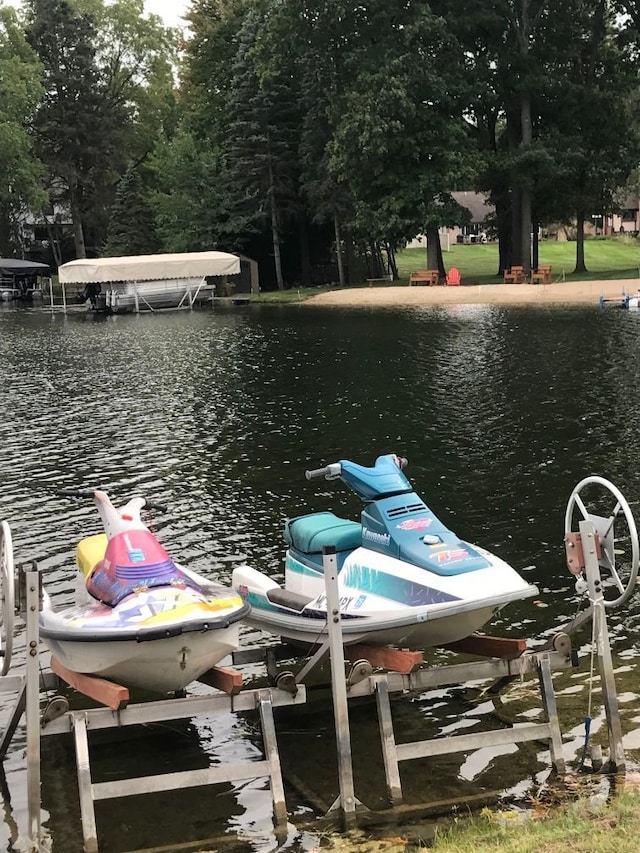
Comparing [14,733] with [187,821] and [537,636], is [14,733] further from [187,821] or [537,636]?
[537,636]

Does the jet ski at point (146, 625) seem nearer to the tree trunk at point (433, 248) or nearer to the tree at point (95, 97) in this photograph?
the tree trunk at point (433, 248)

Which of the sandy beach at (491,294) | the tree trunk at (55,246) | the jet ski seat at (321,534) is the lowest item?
the jet ski seat at (321,534)

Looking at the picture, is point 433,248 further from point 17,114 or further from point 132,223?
point 17,114

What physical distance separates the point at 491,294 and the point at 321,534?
46196 millimetres

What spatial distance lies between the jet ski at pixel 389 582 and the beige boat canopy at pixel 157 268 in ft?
186

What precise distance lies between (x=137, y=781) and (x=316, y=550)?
2.95 meters

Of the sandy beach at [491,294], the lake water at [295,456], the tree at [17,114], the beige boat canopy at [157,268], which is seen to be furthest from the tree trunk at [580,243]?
the tree at [17,114]

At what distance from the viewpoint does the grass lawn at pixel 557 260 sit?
61.5 m

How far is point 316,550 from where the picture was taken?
8.96 m

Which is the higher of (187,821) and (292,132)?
(292,132)

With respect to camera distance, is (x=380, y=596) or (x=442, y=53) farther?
(x=442, y=53)

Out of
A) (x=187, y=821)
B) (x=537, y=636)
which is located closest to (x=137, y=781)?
(x=187, y=821)

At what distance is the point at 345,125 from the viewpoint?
2174 inches

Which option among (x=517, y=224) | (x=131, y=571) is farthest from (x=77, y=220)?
(x=131, y=571)
